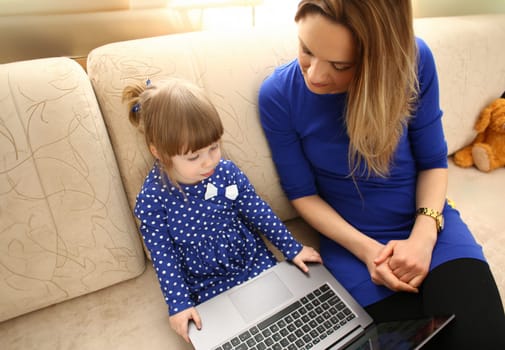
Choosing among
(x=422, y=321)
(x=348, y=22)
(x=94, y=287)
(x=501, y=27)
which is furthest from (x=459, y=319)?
(x=501, y=27)

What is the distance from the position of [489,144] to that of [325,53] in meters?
1.07

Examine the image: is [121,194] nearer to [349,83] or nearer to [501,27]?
[349,83]

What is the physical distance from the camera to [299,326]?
80 centimetres

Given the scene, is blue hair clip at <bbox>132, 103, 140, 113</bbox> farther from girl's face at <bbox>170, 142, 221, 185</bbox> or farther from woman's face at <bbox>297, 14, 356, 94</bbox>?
woman's face at <bbox>297, 14, 356, 94</bbox>

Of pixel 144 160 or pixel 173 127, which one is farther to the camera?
pixel 144 160

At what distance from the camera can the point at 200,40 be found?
0.99m

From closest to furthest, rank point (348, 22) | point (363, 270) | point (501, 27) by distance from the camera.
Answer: point (348, 22)
point (363, 270)
point (501, 27)

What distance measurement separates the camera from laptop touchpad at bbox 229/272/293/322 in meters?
0.83

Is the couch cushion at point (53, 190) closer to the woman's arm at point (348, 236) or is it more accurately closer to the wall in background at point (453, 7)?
the woman's arm at point (348, 236)

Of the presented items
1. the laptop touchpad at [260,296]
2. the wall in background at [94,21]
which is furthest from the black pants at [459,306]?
the wall in background at [94,21]

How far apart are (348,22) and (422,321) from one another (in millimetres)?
613

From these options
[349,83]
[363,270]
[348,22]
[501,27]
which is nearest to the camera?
[348,22]

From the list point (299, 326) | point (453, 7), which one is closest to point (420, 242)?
point (299, 326)

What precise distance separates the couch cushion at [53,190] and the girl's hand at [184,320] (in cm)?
26
